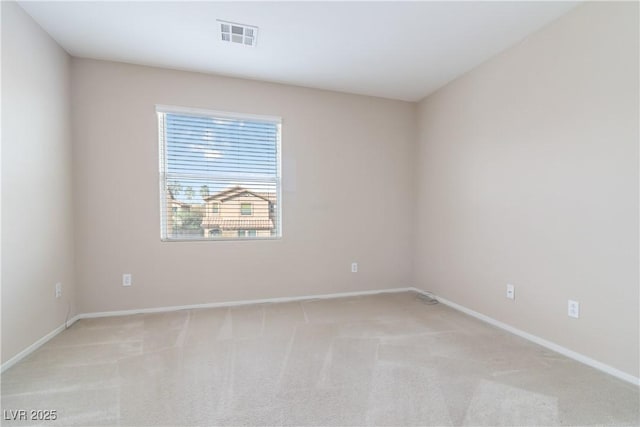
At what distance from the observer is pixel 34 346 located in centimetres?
214

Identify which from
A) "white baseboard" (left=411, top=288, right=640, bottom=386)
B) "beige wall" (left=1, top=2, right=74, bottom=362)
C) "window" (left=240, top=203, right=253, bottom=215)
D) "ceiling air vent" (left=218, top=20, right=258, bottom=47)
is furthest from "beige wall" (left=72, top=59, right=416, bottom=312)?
"white baseboard" (left=411, top=288, right=640, bottom=386)

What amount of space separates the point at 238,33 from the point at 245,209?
5.66 ft

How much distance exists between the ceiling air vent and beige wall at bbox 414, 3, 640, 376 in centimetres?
221

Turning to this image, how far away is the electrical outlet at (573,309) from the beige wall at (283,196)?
1.90 metres

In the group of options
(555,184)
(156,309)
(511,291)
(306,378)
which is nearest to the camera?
(306,378)

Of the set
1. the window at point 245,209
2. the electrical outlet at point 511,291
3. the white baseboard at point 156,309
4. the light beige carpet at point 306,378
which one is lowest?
the light beige carpet at point 306,378

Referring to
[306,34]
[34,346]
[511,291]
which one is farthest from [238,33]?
[511,291]

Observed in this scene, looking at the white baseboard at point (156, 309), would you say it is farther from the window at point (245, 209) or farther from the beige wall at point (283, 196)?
the window at point (245, 209)

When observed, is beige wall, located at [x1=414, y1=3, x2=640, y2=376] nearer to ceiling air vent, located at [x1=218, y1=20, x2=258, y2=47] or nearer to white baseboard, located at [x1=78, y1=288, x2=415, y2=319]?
white baseboard, located at [x1=78, y1=288, x2=415, y2=319]

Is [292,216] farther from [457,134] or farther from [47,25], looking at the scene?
[47,25]

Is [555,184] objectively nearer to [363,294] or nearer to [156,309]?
[363,294]

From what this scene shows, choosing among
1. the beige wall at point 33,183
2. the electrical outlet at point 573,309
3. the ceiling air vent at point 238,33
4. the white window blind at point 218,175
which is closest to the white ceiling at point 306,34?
the ceiling air vent at point 238,33

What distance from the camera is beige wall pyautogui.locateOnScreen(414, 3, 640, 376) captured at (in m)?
1.80

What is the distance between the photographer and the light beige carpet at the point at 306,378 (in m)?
1.48
